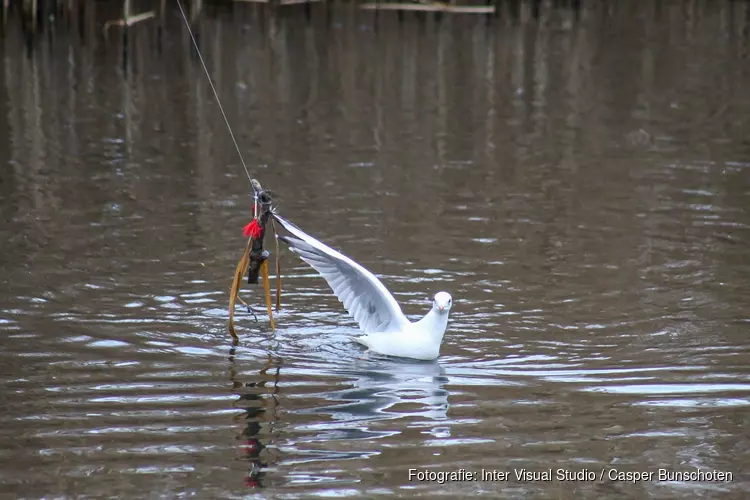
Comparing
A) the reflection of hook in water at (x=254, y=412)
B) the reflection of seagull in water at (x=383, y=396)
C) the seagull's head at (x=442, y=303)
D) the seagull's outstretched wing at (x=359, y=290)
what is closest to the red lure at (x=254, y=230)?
the seagull's outstretched wing at (x=359, y=290)

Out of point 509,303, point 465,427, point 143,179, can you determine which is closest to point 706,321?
point 509,303

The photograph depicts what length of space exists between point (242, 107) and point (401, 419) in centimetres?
1270

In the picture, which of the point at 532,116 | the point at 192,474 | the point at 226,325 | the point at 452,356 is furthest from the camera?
the point at 532,116

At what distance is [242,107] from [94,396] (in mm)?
12245

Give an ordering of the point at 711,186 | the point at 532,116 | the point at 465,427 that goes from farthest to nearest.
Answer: the point at 532,116 < the point at 711,186 < the point at 465,427

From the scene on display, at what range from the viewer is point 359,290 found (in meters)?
8.98

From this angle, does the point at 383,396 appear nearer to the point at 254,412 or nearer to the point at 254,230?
the point at 254,412

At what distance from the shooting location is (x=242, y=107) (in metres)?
19.5

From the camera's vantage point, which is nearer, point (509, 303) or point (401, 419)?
point (401, 419)

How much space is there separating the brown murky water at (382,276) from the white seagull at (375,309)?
0.57 feet

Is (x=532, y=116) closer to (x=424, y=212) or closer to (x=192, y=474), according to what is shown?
(x=424, y=212)

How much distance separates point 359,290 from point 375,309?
173 millimetres

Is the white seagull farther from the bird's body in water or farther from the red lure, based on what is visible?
the red lure

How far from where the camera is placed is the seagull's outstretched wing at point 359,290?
870cm
